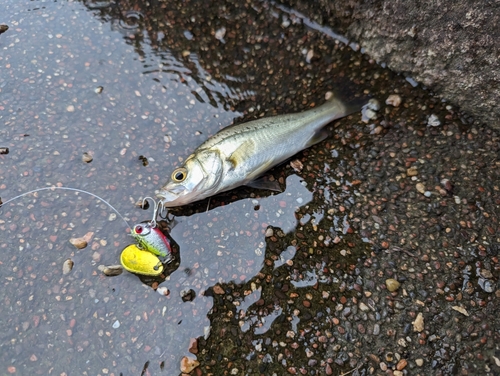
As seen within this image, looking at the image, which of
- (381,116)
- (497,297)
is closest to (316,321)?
(497,297)

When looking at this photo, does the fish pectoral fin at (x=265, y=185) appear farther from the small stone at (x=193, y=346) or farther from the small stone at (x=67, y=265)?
the small stone at (x=67, y=265)

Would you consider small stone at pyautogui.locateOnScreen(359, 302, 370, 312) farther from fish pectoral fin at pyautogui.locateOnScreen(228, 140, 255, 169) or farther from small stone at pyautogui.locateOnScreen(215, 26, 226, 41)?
small stone at pyautogui.locateOnScreen(215, 26, 226, 41)

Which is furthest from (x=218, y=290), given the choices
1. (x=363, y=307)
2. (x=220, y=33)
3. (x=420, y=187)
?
(x=220, y=33)

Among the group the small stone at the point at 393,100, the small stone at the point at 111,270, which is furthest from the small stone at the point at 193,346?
the small stone at the point at 393,100

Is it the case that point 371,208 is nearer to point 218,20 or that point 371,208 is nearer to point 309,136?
point 309,136

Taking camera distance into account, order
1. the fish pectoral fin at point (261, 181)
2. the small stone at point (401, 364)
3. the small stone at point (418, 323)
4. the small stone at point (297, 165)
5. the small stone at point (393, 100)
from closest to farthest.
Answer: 1. the small stone at point (401, 364)
2. the small stone at point (418, 323)
3. the fish pectoral fin at point (261, 181)
4. the small stone at point (297, 165)
5. the small stone at point (393, 100)
